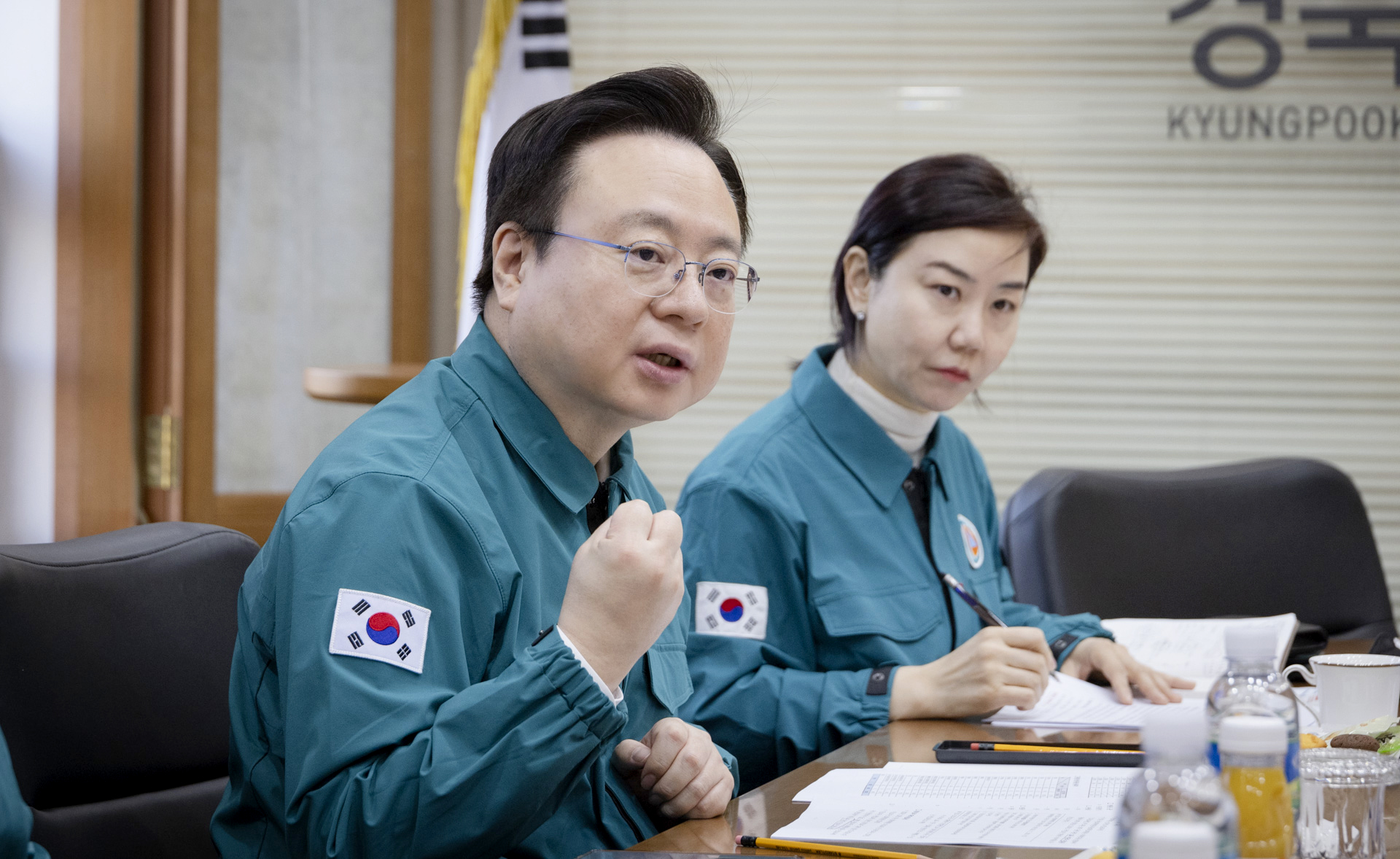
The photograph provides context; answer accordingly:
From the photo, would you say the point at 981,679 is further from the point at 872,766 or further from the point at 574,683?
the point at 574,683

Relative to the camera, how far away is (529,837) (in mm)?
1106

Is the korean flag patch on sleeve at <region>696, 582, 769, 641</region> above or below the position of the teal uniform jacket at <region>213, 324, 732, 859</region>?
below

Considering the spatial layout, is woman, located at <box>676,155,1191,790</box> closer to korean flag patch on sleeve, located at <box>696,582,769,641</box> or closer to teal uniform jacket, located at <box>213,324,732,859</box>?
korean flag patch on sleeve, located at <box>696,582,769,641</box>

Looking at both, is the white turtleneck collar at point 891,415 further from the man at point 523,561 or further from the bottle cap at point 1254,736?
the bottle cap at point 1254,736

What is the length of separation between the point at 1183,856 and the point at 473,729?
0.57m

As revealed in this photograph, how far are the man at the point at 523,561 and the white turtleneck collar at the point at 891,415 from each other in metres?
0.60

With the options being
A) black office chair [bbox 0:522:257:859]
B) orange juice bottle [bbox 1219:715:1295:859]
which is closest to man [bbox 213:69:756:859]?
black office chair [bbox 0:522:257:859]

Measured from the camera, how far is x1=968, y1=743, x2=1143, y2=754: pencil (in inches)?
52.7

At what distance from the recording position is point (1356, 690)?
1.36m

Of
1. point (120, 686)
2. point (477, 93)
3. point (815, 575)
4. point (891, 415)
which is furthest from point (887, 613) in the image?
point (477, 93)

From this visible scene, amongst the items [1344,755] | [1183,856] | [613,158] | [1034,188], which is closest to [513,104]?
[1034,188]

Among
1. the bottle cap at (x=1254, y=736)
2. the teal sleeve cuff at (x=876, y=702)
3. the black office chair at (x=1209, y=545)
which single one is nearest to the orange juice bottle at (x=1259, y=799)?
the bottle cap at (x=1254, y=736)

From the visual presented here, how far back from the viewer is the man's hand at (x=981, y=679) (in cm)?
151

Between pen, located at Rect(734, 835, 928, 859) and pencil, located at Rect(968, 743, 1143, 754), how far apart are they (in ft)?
1.31
